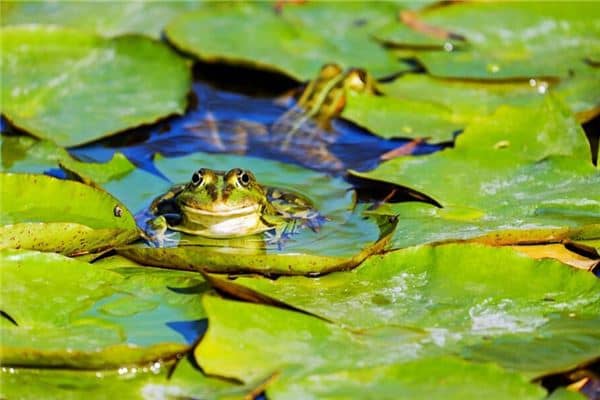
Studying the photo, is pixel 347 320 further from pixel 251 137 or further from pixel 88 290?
pixel 251 137

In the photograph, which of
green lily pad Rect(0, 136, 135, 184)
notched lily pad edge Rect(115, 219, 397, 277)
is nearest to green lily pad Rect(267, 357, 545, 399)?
notched lily pad edge Rect(115, 219, 397, 277)

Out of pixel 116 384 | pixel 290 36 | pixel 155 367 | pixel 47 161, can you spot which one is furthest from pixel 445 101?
pixel 116 384

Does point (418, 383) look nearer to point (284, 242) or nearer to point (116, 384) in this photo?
point (116, 384)

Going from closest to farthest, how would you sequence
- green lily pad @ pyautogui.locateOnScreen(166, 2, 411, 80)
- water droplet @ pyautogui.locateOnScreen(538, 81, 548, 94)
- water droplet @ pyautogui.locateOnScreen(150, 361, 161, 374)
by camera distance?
water droplet @ pyautogui.locateOnScreen(150, 361, 161, 374), water droplet @ pyautogui.locateOnScreen(538, 81, 548, 94), green lily pad @ pyautogui.locateOnScreen(166, 2, 411, 80)

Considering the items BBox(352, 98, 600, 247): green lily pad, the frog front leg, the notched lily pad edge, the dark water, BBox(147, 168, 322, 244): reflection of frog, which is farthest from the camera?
the dark water

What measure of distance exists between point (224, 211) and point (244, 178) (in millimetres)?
149

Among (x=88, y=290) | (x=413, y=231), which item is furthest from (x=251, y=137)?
(x=88, y=290)

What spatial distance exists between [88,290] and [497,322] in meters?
1.27

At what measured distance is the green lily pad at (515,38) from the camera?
531cm

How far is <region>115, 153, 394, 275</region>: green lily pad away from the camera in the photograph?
3279 mm

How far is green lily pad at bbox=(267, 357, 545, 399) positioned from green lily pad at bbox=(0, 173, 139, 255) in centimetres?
109

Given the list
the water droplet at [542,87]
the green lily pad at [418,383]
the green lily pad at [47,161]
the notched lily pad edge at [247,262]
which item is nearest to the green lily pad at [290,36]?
the water droplet at [542,87]

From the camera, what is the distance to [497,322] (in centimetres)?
303

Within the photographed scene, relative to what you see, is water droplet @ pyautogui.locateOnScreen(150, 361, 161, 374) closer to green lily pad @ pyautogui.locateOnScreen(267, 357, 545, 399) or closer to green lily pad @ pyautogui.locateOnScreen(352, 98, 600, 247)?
green lily pad @ pyautogui.locateOnScreen(267, 357, 545, 399)
